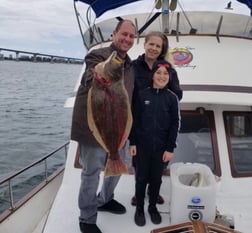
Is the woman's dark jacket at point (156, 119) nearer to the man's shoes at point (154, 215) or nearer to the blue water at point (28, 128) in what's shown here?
the man's shoes at point (154, 215)

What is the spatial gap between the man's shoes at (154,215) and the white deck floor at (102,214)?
0.13ft

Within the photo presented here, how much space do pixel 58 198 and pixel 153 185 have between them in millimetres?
1081

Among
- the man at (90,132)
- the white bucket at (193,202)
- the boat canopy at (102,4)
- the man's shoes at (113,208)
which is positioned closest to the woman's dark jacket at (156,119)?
the man at (90,132)

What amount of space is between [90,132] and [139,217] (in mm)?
1012

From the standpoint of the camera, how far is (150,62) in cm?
342

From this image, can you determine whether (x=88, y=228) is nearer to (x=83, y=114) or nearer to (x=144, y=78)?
(x=83, y=114)

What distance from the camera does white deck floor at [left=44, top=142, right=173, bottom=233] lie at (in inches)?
135

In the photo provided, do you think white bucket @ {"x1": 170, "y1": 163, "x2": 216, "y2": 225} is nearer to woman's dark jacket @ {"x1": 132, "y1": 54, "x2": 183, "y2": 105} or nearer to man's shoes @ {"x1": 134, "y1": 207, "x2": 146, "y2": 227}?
man's shoes @ {"x1": 134, "y1": 207, "x2": 146, "y2": 227}

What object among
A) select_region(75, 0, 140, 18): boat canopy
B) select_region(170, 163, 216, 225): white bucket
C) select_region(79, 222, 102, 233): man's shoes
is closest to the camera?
select_region(170, 163, 216, 225): white bucket

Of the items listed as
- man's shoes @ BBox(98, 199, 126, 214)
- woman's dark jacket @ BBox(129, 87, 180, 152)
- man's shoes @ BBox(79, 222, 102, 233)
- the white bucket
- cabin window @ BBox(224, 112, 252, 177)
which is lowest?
man's shoes @ BBox(79, 222, 102, 233)

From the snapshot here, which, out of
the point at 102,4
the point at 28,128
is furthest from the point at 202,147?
the point at 28,128

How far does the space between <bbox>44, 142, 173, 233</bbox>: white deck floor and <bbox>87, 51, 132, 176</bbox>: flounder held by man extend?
0.80m

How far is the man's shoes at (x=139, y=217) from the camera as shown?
3.47 m

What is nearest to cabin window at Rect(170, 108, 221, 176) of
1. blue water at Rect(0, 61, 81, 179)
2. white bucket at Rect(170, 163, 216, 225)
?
white bucket at Rect(170, 163, 216, 225)
